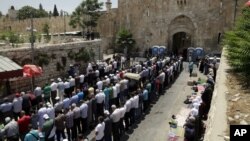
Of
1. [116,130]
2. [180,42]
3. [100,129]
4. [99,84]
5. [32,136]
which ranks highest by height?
[180,42]

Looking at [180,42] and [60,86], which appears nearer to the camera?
[60,86]

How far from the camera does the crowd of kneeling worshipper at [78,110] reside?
11.0 metres

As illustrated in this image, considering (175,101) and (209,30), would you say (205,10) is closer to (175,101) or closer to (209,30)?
(209,30)

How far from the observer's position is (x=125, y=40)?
38469 mm

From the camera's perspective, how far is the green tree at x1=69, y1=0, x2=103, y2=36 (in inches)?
1576

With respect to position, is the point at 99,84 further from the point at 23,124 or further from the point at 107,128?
the point at 23,124

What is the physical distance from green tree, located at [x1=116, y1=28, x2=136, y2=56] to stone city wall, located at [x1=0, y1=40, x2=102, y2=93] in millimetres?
9377

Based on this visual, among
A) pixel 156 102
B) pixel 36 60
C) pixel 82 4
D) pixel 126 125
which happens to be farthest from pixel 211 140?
pixel 82 4

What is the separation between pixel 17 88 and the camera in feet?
66.6

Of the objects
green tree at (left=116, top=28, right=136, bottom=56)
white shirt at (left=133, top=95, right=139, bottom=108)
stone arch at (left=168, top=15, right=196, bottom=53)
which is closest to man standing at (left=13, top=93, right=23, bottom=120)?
white shirt at (left=133, top=95, right=139, bottom=108)

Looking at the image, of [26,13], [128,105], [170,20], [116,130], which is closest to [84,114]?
[116,130]

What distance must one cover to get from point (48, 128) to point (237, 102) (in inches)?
240

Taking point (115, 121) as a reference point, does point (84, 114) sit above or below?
above

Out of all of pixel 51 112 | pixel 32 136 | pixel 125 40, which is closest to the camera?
pixel 32 136
